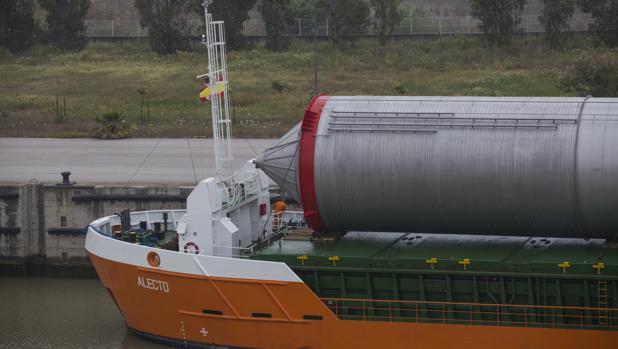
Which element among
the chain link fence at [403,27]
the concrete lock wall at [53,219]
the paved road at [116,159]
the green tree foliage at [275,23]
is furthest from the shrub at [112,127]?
the chain link fence at [403,27]

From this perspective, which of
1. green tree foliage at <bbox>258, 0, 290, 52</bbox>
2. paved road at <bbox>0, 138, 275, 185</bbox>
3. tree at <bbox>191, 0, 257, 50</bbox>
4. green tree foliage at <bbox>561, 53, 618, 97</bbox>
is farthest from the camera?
green tree foliage at <bbox>258, 0, 290, 52</bbox>

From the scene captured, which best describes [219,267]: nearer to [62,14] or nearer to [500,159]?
[500,159]

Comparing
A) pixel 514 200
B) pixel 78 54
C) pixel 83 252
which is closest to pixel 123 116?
pixel 83 252

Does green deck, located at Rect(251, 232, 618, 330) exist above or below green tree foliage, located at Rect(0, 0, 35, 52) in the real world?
below

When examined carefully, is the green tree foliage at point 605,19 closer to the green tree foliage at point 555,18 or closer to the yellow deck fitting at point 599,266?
the green tree foliage at point 555,18

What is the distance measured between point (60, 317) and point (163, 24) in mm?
37244

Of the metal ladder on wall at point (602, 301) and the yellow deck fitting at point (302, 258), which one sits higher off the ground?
the yellow deck fitting at point (302, 258)

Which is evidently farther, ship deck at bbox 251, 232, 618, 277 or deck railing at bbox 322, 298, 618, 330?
ship deck at bbox 251, 232, 618, 277

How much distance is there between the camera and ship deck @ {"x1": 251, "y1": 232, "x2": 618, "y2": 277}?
2586 centimetres

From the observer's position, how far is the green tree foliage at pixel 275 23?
219ft

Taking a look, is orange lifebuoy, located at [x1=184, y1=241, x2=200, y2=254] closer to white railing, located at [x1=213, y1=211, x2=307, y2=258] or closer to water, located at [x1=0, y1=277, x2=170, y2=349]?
white railing, located at [x1=213, y1=211, x2=307, y2=258]

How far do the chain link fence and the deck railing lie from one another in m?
41.0

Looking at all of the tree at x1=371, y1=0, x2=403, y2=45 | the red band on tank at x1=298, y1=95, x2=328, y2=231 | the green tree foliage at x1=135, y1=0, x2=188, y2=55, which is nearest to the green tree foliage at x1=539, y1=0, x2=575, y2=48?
the tree at x1=371, y1=0, x2=403, y2=45

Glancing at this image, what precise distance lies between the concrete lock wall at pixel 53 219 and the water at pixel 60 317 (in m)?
0.58
